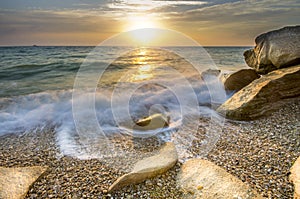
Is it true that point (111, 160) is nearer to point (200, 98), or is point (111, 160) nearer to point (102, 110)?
point (102, 110)

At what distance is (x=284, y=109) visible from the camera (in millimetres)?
4406

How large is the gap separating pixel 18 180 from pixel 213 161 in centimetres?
261

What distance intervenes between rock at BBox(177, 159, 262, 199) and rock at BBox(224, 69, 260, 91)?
5.12 m

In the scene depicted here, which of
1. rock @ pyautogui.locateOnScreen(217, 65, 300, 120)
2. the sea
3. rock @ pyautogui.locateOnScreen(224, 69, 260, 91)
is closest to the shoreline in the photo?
rock @ pyautogui.locateOnScreen(217, 65, 300, 120)

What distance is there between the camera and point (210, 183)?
Result: 245cm

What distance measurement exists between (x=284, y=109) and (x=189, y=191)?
3207mm

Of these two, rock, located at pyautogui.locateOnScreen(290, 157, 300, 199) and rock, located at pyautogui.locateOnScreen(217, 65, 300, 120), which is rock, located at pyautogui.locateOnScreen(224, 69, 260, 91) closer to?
rock, located at pyautogui.locateOnScreen(217, 65, 300, 120)

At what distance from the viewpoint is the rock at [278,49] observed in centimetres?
496

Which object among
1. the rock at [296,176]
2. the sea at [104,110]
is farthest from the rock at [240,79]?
the rock at [296,176]

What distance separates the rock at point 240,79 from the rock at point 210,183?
202 inches

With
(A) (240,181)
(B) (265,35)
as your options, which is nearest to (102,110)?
(A) (240,181)

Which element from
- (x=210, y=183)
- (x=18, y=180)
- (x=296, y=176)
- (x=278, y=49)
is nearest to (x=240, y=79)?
(x=278, y=49)

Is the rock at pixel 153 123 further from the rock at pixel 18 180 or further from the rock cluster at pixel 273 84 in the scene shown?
the rock at pixel 18 180

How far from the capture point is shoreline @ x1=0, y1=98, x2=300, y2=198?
2461 millimetres
